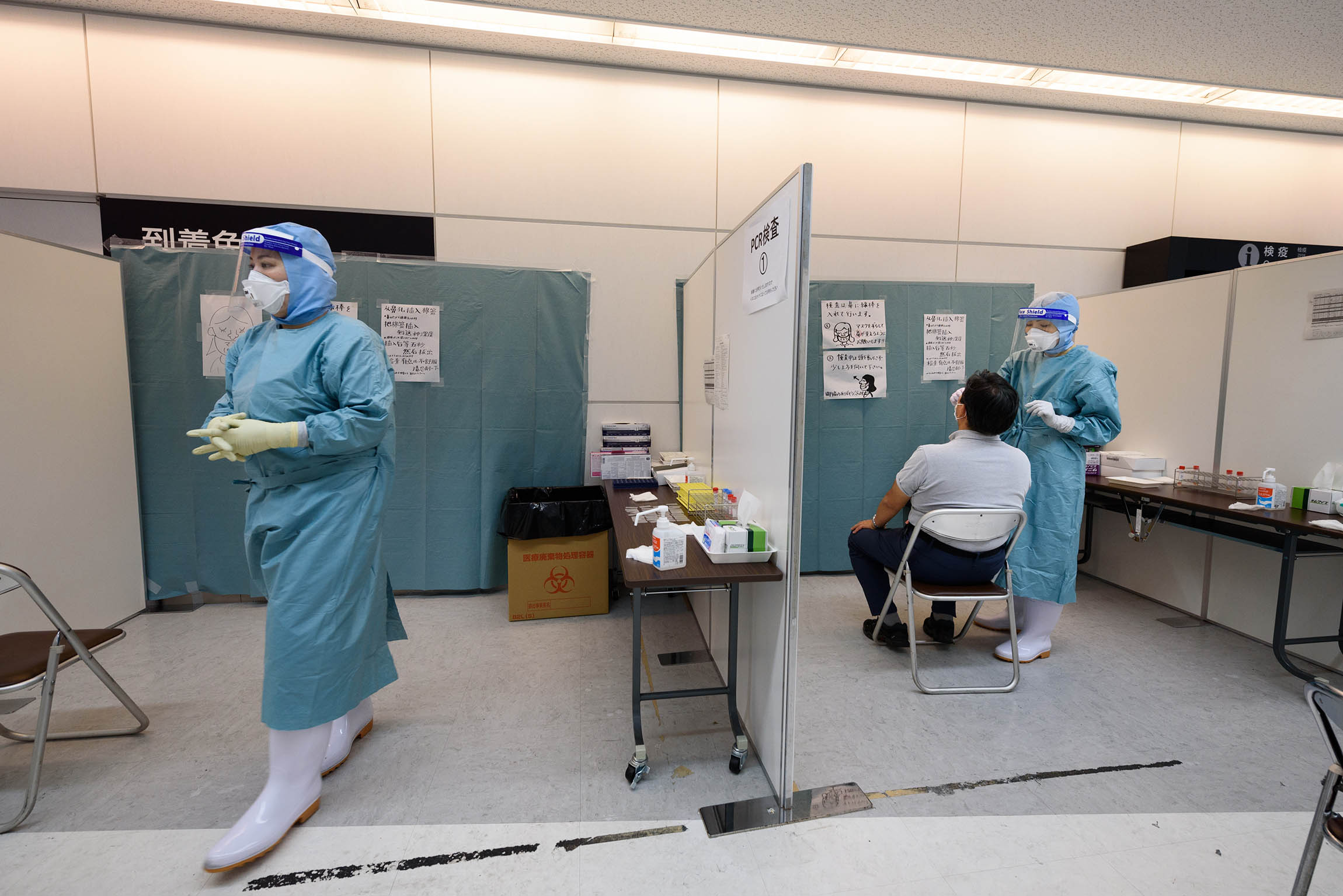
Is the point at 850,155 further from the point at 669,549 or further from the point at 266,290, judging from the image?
→ the point at 266,290

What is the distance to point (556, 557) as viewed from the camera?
2.92m

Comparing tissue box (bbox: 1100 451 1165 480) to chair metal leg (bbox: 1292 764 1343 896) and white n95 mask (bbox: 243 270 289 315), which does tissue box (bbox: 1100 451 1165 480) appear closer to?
chair metal leg (bbox: 1292 764 1343 896)

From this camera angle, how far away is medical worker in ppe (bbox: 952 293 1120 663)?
2.46 metres

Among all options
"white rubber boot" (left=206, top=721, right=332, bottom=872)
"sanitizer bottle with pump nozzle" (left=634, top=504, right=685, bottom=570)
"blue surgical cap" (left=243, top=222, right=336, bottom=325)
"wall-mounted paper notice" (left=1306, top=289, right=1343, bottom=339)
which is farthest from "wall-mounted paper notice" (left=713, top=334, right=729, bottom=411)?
"wall-mounted paper notice" (left=1306, top=289, right=1343, bottom=339)

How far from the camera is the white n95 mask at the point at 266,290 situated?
155 centimetres

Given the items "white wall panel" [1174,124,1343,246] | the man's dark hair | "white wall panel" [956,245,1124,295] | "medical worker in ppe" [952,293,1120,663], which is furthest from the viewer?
"white wall panel" [1174,124,1343,246]

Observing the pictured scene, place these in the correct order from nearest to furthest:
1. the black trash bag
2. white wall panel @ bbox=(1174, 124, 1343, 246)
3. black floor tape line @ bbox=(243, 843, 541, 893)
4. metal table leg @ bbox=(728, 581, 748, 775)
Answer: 1. black floor tape line @ bbox=(243, 843, 541, 893)
2. metal table leg @ bbox=(728, 581, 748, 775)
3. the black trash bag
4. white wall panel @ bbox=(1174, 124, 1343, 246)

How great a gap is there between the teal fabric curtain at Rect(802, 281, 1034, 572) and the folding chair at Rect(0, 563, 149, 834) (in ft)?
9.95

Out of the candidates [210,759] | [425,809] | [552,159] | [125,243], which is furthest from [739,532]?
[125,243]

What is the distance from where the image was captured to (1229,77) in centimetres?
319

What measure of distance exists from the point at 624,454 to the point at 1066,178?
11.2 ft

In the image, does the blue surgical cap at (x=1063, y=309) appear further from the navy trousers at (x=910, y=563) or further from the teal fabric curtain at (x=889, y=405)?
the navy trousers at (x=910, y=563)

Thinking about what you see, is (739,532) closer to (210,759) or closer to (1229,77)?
(210,759)

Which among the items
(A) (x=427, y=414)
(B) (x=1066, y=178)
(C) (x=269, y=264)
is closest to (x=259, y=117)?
(A) (x=427, y=414)
